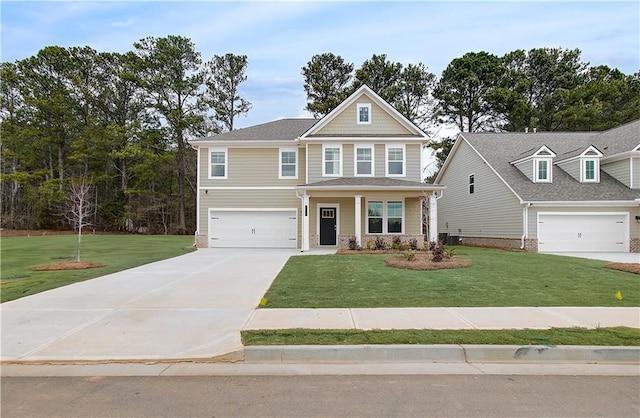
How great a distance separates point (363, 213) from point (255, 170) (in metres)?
6.42

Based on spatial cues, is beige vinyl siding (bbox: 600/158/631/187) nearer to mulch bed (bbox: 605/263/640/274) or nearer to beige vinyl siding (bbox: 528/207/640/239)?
beige vinyl siding (bbox: 528/207/640/239)

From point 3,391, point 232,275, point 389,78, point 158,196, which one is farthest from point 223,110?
point 3,391

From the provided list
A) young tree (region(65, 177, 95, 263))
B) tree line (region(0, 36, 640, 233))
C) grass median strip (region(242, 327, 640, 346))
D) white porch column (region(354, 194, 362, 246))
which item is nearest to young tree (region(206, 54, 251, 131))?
tree line (region(0, 36, 640, 233))

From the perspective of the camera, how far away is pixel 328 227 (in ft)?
69.9

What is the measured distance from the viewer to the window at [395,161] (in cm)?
2097

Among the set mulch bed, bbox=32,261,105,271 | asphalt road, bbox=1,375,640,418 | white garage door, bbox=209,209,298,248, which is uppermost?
white garage door, bbox=209,209,298,248

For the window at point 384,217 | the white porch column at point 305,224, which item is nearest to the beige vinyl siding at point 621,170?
the window at point 384,217

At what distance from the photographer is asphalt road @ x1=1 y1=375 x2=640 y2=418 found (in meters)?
3.67

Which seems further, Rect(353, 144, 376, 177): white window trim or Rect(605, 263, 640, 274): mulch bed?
Rect(353, 144, 376, 177): white window trim

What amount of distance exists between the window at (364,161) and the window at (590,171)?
11.7 m

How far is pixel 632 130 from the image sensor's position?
22.6 m

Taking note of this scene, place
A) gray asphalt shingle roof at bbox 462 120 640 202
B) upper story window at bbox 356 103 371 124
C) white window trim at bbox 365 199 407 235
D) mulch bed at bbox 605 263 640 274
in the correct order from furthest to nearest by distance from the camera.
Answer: upper story window at bbox 356 103 371 124, white window trim at bbox 365 199 407 235, gray asphalt shingle roof at bbox 462 120 640 202, mulch bed at bbox 605 263 640 274

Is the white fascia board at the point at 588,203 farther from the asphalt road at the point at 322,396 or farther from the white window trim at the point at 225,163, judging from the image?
the asphalt road at the point at 322,396

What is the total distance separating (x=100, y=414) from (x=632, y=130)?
28358 millimetres
